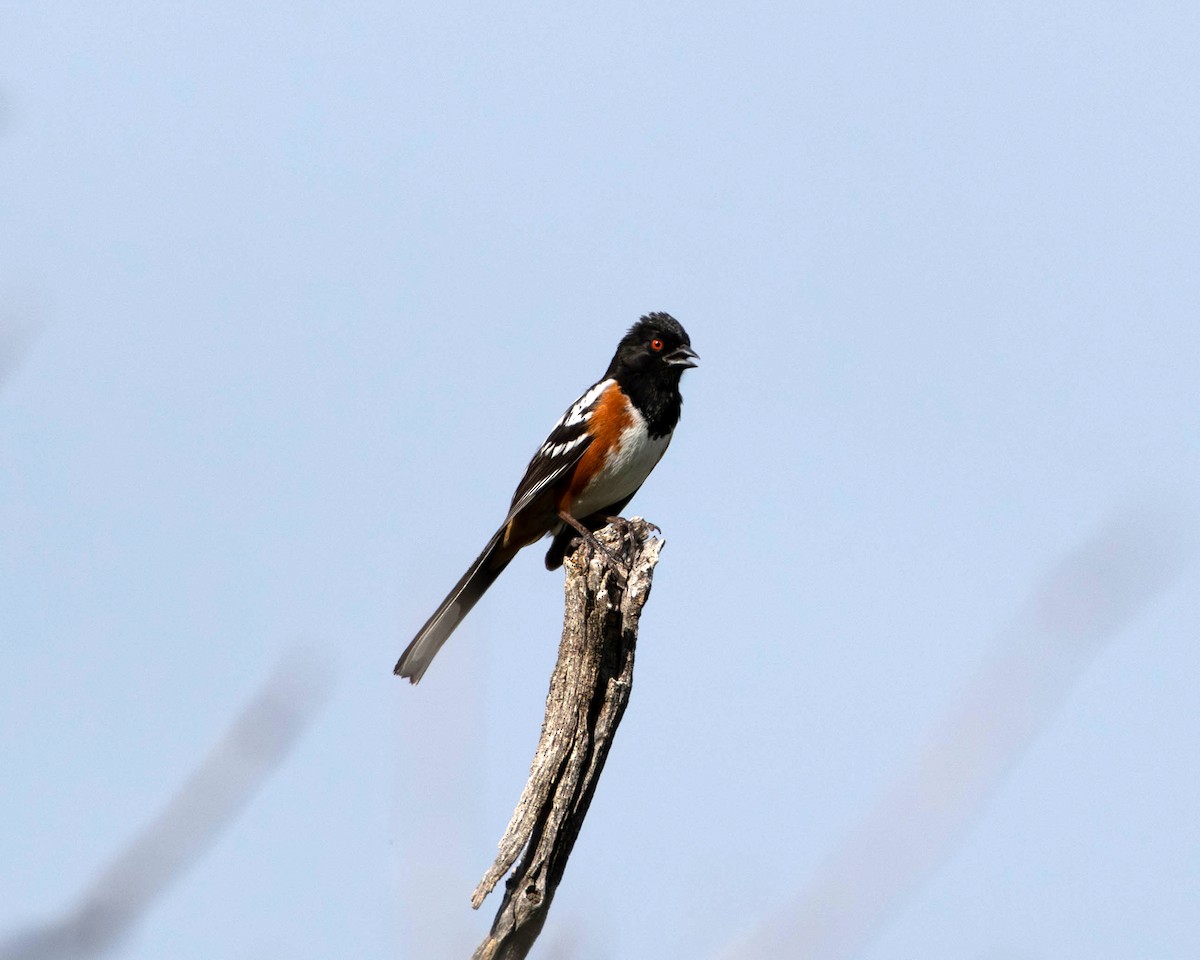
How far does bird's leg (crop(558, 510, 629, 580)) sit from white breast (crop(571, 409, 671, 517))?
0.37 feet

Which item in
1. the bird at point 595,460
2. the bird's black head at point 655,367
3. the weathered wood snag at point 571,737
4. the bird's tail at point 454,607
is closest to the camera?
the weathered wood snag at point 571,737

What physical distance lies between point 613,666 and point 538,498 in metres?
3.21

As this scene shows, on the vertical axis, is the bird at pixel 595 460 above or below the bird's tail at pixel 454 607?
above

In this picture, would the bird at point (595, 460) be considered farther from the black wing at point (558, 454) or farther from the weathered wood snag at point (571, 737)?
the weathered wood snag at point (571, 737)

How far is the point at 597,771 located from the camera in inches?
172

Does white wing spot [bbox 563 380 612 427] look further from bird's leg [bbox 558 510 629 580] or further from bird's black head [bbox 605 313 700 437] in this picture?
bird's leg [bbox 558 510 629 580]

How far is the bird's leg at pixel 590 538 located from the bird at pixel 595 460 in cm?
1

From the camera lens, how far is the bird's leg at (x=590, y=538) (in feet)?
16.0

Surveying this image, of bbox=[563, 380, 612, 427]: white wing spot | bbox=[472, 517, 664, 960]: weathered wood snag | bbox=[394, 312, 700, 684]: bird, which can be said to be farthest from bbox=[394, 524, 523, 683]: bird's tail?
bbox=[472, 517, 664, 960]: weathered wood snag

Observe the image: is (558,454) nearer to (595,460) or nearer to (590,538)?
(595,460)

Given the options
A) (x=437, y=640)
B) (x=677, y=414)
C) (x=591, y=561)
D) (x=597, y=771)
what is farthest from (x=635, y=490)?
(x=597, y=771)

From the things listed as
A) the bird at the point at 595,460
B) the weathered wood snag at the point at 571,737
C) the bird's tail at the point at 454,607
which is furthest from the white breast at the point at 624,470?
the weathered wood snag at the point at 571,737

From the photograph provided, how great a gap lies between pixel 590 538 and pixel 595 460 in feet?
4.46

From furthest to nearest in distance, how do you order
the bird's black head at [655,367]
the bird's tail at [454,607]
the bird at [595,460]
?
the bird's black head at [655,367] → the bird at [595,460] → the bird's tail at [454,607]
